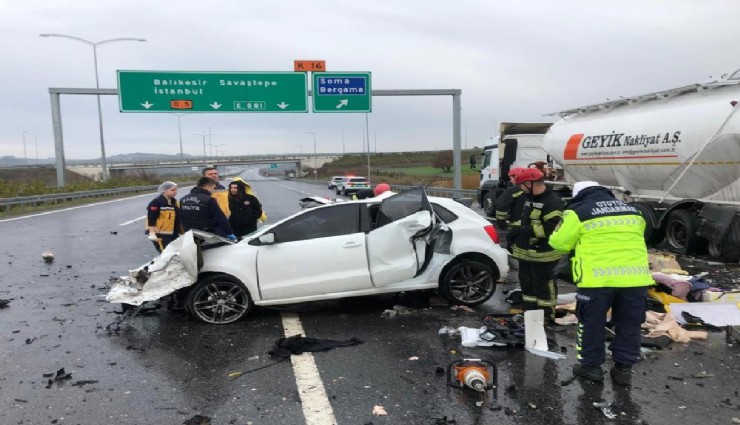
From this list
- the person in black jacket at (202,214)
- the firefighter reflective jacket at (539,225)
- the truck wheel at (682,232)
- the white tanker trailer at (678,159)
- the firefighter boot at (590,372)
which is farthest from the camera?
the truck wheel at (682,232)

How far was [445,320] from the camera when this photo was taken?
19.7ft

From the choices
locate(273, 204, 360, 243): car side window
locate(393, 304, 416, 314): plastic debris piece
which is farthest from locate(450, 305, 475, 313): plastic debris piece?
locate(273, 204, 360, 243): car side window

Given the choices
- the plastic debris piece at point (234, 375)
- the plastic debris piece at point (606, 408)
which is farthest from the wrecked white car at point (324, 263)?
the plastic debris piece at point (606, 408)

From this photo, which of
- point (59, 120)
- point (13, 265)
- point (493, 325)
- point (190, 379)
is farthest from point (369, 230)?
point (59, 120)

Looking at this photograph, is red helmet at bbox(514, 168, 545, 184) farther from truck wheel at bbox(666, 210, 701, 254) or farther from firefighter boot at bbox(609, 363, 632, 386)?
truck wheel at bbox(666, 210, 701, 254)

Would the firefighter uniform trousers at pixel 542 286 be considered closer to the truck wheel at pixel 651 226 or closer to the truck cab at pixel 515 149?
the truck wheel at pixel 651 226

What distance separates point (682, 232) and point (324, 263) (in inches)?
301

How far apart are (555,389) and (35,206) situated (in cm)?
2486

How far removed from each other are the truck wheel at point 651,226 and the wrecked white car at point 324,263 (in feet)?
18.7

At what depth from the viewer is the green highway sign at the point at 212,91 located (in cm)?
2000

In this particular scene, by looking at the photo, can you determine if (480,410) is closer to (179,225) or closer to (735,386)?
(735,386)

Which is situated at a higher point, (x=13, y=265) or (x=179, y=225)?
(x=179, y=225)

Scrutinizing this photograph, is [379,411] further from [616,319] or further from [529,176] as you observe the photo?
[529,176]

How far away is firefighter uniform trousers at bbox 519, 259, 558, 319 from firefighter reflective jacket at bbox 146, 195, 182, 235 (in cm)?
469
